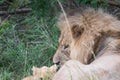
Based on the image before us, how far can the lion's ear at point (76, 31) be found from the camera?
4828 mm

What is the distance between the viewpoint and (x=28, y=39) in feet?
22.9

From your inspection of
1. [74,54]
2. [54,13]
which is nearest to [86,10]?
[74,54]

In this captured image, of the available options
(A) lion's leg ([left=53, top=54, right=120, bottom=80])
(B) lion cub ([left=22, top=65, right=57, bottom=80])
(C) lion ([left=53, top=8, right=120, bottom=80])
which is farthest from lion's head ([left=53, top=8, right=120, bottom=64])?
(A) lion's leg ([left=53, top=54, right=120, bottom=80])

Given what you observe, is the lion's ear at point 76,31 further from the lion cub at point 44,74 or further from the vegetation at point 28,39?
the vegetation at point 28,39

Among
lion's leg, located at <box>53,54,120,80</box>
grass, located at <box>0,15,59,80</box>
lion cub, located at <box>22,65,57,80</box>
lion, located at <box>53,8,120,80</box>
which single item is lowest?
grass, located at <box>0,15,59,80</box>

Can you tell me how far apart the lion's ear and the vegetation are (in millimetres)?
536

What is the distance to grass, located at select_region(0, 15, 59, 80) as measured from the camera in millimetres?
6137

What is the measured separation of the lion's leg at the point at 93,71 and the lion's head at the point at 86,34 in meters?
0.34

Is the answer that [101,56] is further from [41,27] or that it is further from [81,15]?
[41,27]

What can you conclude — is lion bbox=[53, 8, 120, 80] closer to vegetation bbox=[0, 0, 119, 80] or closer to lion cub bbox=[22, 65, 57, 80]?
lion cub bbox=[22, 65, 57, 80]

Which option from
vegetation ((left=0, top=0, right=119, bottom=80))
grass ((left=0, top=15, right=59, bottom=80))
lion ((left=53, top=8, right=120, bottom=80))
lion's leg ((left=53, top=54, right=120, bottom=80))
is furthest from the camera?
grass ((left=0, top=15, right=59, bottom=80))

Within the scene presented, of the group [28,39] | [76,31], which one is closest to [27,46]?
[28,39]

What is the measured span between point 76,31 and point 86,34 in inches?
4.7

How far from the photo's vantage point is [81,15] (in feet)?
16.1
